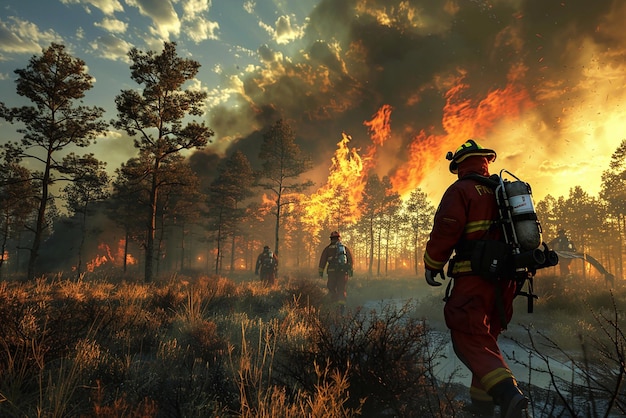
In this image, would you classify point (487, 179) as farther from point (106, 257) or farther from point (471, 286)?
point (106, 257)

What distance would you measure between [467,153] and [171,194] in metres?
29.9

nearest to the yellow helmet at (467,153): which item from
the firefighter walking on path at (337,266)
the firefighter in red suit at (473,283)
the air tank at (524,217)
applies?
the firefighter in red suit at (473,283)

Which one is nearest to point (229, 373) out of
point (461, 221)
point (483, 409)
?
point (483, 409)

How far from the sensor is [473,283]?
3.19 m

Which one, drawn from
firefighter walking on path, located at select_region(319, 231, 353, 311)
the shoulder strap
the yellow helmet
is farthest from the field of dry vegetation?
firefighter walking on path, located at select_region(319, 231, 353, 311)

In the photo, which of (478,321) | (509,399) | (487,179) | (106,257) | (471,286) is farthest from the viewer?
(106,257)

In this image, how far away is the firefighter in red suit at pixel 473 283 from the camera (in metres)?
3.04

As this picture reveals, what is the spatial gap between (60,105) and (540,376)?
869 inches

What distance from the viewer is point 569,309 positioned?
10.1 metres

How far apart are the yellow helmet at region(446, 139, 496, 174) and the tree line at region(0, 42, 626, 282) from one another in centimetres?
1439

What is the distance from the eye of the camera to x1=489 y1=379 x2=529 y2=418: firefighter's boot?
2551 mm

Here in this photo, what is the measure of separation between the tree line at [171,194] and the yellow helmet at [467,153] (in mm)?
14387

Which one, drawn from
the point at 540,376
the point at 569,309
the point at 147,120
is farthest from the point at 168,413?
the point at 147,120

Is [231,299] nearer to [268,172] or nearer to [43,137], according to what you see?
[43,137]
